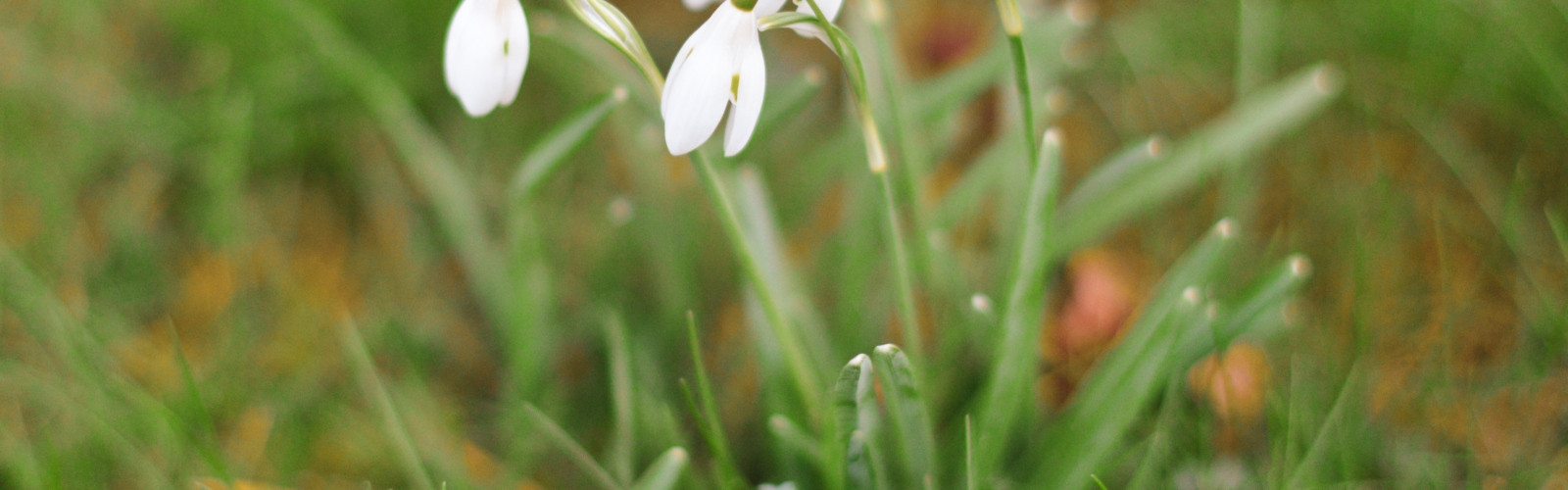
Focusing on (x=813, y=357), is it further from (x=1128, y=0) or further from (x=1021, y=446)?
(x=1128, y=0)

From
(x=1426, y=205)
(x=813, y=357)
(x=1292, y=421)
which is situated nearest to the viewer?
(x=1292, y=421)

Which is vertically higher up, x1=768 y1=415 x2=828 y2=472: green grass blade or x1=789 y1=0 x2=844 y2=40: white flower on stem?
x1=789 y1=0 x2=844 y2=40: white flower on stem

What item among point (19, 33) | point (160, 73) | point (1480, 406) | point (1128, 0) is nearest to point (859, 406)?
point (1480, 406)

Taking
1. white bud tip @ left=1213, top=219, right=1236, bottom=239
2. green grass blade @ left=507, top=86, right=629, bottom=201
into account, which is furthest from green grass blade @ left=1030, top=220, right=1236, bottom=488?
green grass blade @ left=507, top=86, right=629, bottom=201

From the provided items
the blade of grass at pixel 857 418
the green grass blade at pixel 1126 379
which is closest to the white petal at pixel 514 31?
the blade of grass at pixel 857 418

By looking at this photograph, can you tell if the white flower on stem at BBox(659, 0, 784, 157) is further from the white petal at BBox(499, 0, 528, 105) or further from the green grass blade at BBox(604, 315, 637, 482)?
the green grass blade at BBox(604, 315, 637, 482)

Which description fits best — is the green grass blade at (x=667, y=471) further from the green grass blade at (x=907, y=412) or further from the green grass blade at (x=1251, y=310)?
the green grass blade at (x=1251, y=310)
